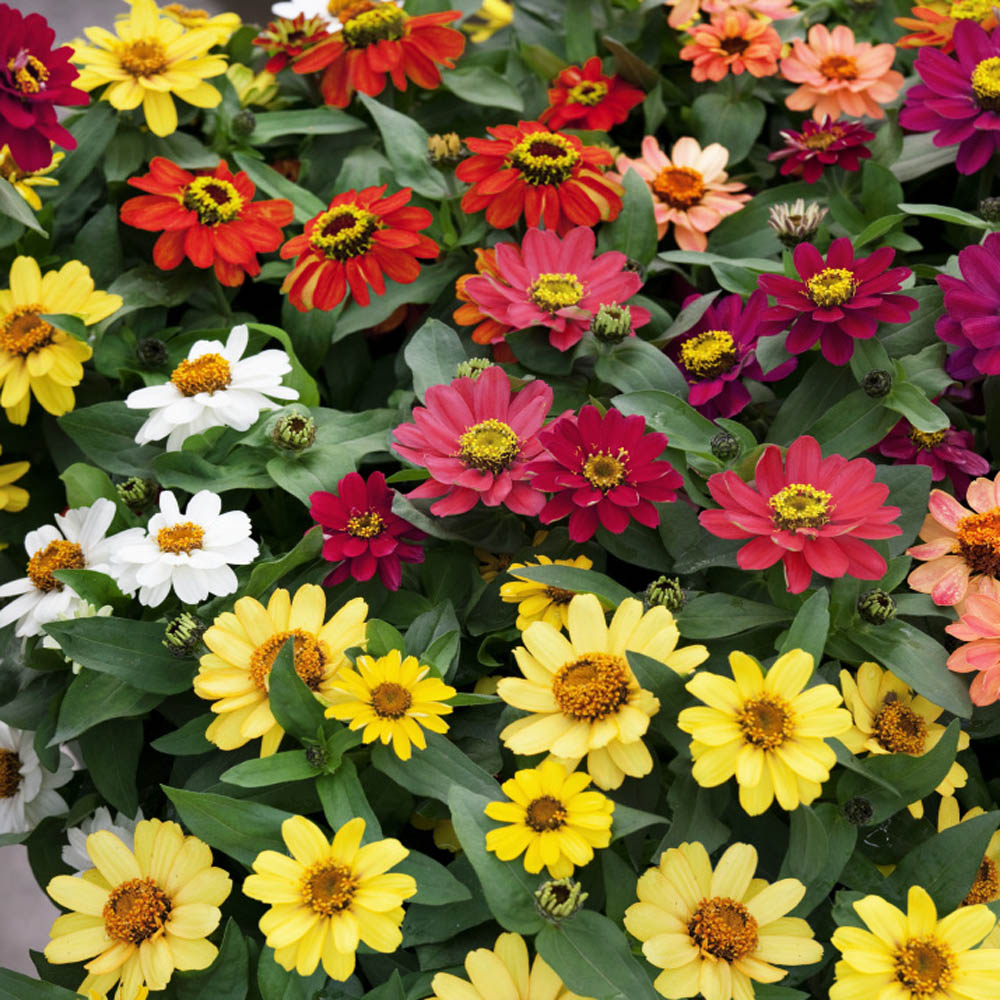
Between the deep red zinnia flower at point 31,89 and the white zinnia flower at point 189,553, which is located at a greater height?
the deep red zinnia flower at point 31,89

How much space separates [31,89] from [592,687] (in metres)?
0.64

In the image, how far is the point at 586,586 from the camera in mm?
696

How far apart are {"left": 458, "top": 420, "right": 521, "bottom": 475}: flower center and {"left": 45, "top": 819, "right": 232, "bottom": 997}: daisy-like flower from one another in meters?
0.30

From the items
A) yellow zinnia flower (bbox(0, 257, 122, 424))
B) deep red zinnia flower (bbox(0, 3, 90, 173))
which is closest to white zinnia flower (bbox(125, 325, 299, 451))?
yellow zinnia flower (bbox(0, 257, 122, 424))

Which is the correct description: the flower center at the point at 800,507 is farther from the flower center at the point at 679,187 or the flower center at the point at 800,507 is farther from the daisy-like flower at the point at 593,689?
the flower center at the point at 679,187

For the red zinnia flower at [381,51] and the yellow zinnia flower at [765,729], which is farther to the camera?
the red zinnia flower at [381,51]

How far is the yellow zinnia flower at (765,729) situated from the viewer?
59 centimetres

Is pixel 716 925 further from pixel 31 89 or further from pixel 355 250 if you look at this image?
pixel 31 89

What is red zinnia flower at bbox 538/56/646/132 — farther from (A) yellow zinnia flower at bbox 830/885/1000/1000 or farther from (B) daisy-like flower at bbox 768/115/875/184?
(A) yellow zinnia flower at bbox 830/885/1000/1000

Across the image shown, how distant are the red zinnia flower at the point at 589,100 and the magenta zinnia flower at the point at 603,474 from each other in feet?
1.41

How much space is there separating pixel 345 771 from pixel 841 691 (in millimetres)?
314

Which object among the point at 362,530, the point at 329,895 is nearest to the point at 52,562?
the point at 362,530

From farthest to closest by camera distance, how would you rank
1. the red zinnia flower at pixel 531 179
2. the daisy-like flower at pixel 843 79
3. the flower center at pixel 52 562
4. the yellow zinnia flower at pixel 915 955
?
the daisy-like flower at pixel 843 79
the red zinnia flower at pixel 531 179
the flower center at pixel 52 562
the yellow zinnia flower at pixel 915 955

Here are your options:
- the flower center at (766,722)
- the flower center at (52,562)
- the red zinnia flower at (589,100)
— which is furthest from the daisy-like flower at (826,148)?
the flower center at (52,562)
